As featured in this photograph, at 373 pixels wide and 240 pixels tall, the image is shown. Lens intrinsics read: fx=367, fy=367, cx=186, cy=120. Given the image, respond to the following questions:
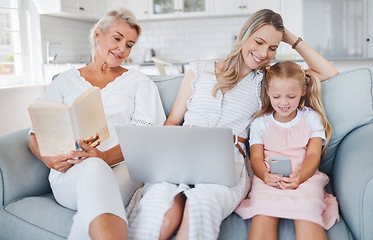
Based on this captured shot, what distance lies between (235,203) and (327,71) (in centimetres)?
85

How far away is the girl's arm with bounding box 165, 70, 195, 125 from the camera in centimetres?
183

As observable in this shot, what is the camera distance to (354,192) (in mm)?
1294

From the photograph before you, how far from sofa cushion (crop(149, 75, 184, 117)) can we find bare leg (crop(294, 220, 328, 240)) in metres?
0.98

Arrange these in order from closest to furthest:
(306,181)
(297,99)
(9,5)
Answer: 1. (306,181)
2. (297,99)
3. (9,5)

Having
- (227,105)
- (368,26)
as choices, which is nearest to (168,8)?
(368,26)

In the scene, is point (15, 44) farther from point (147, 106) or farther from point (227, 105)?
point (227, 105)

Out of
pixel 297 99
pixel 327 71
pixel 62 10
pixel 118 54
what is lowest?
pixel 297 99

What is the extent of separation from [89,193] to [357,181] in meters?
0.93

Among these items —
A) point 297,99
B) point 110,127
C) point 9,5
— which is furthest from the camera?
point 9,5

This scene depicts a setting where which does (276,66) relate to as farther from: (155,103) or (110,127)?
(110,127)

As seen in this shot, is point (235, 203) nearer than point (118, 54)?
Yes

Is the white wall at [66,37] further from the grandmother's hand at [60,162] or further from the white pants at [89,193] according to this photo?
the white pants at [89,193]

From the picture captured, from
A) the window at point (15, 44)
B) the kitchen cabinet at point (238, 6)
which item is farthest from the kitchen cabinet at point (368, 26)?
the window at point (15, 44)

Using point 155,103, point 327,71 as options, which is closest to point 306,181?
point 327,71
